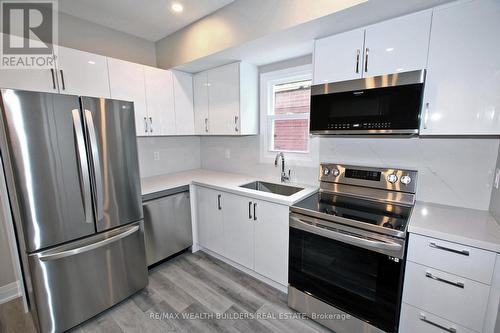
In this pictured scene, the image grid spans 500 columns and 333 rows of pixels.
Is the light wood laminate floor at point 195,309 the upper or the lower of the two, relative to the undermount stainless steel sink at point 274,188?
lower

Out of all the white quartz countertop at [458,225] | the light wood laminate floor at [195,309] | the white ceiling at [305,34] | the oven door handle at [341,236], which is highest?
the white ceiling at [305,34]

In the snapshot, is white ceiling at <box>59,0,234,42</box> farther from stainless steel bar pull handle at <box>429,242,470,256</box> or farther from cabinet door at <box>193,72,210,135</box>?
stainless steel bar pull handle at <box>429,242,470,256</box>

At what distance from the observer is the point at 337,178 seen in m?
2.07

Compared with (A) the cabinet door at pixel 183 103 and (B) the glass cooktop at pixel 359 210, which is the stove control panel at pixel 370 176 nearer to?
(B) the glass cooktop at pixel 359 210

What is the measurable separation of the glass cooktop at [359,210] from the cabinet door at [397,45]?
98 centimetres

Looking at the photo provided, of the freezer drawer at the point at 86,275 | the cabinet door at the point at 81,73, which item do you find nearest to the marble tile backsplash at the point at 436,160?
the freezer drawer at the point at 86,275

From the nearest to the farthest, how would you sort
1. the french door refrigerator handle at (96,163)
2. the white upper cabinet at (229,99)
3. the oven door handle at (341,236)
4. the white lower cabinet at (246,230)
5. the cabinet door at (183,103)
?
the oven door handle at (341,236), the french door refrigerator handle at (96,163), the white lower cabinet at (246,230), the white upper cabinet at (229,99), the cabinet door at (183,103)

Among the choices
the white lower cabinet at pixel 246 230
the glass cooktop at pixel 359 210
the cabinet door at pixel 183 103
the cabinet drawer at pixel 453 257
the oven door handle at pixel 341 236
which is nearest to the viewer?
the cabinet drawer at pixel 453 257

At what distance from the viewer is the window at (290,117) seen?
2371 millimetres

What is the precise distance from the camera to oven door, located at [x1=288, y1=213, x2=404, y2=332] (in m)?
1.37

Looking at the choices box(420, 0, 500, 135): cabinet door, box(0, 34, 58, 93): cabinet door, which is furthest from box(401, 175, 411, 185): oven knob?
box(0, 34, 58, 93): cabinet door

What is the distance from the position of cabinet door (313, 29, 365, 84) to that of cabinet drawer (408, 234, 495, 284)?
1.19 m

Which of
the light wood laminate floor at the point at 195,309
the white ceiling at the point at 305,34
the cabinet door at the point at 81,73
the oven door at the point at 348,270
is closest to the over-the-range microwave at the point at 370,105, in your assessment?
the white ceiling at the point at 305,34

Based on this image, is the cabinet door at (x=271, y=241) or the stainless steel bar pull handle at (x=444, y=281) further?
the cabinet door at (x=271, y=241)
